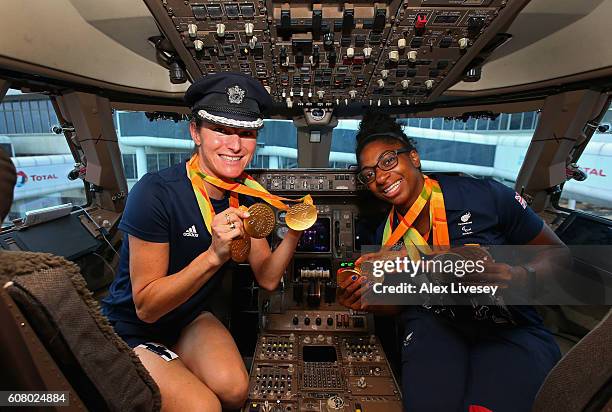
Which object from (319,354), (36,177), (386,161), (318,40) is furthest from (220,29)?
(36,177)

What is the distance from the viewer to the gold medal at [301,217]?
1.52m

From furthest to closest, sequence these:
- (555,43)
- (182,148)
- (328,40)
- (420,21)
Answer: (182,148) < (555,43) < (328,40) < (420,21)

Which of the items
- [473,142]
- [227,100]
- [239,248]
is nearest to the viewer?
[239,248]

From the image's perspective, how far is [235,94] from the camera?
145cm

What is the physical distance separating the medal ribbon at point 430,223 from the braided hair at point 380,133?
28cm

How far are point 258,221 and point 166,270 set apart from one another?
0.49 m

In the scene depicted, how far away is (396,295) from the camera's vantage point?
1907mm

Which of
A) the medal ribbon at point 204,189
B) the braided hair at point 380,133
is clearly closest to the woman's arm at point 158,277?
the medal ribbon at point 204,189

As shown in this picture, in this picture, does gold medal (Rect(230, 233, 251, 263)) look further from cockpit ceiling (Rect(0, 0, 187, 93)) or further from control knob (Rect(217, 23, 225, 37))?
cockpit ceiling (Rect(0, 0, 187, 93))

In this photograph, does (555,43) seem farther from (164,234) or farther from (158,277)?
(158,277)

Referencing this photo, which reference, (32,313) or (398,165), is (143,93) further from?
(32,313)

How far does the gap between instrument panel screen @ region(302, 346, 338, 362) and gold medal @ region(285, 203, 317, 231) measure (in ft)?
3.32

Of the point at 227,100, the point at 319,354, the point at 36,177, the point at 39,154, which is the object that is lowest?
the point at 319,354

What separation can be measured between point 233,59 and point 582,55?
99.9 inches
